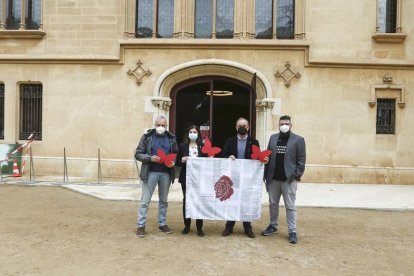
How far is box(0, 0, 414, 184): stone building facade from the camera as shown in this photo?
12.4m

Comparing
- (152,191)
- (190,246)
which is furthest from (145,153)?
(190,246)

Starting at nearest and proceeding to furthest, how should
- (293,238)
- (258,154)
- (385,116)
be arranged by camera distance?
(293,238)
(258,154)
(385,116)

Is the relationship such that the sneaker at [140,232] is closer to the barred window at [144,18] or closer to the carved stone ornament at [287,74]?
the carved stone ornament at [287,74]

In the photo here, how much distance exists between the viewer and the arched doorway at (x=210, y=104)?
43.9 ft

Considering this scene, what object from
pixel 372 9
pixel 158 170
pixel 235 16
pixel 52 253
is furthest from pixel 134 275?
Result: pixel 372 9

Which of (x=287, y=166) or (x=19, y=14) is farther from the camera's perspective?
(x=19, y=14)

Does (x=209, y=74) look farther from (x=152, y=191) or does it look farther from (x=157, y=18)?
(x=152, y=191)

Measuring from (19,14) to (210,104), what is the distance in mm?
7256

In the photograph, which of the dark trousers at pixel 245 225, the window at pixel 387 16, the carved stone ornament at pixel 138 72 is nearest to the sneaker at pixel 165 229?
the dark trousers at pixel 245 225

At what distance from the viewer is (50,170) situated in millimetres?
12883

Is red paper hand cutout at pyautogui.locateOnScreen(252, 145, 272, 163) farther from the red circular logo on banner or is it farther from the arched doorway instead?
the arched doorway

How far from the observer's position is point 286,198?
615cm

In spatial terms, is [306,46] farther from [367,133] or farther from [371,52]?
[367,133]

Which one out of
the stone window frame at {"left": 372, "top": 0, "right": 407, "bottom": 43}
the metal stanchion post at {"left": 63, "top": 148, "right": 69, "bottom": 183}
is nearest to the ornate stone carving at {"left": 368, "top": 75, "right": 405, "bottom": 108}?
the stone window frame at {"left": 372, "top": 0, "right": 407, "bottom": 43}
